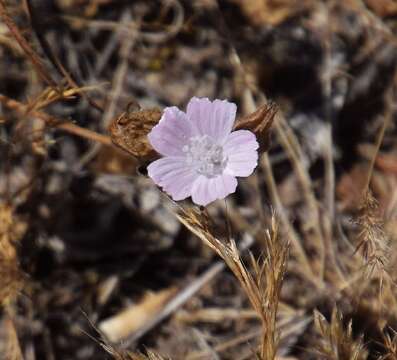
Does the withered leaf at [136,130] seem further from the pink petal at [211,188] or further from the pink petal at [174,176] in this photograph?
the pink petal at [211,188]

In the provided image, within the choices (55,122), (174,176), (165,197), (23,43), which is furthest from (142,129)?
(165,197)

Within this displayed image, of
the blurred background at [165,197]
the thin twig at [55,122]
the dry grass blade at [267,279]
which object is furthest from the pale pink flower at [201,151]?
the blurred background at [165,197]

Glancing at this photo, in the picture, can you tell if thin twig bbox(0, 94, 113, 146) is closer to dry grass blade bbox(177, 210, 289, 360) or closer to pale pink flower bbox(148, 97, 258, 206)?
pale pink flower bbox(148, 97, 258, 206)

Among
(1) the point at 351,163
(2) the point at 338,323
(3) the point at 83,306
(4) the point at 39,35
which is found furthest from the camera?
(1) the point at 351,163

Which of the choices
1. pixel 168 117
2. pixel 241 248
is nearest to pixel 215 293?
pixel 241 248

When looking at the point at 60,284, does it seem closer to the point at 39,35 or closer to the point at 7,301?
the point at 7,301

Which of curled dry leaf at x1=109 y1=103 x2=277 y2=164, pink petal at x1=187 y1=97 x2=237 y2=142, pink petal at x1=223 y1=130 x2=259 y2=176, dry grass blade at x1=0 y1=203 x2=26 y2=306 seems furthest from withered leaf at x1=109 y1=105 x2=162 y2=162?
dry grass blade at x1=0 y1=203 x2=26 y2=306
